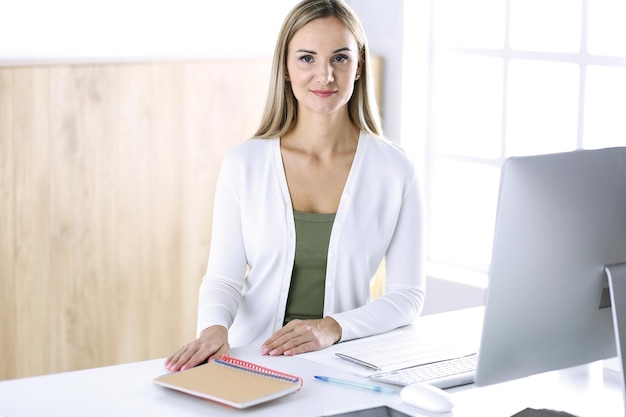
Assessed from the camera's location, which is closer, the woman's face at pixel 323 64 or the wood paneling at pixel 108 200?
the woman's face at pixel 323 64

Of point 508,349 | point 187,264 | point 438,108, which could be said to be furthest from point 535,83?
point 508,349

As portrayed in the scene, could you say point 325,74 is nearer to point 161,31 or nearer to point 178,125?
point 178,125

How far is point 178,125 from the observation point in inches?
142

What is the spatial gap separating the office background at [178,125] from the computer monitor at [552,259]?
5.79 ft

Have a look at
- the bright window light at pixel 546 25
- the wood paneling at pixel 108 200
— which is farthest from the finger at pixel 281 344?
the bright window light at pixel 546 25

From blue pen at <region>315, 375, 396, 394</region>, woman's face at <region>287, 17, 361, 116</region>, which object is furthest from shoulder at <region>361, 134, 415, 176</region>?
blue pen at <region>315, 375, 396, 394</region>

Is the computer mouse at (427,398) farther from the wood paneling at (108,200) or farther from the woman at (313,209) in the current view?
the wood paneling at (108,200)

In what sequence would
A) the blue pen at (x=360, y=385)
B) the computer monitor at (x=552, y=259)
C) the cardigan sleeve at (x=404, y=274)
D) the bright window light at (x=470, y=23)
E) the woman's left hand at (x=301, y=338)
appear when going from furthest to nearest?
the bright window light at (x=470, y=23), the cardigan sleeve at (x=404, y=274), the woman's left hand at (x=301, y=338), the blue pen at (x=360, y=385), the computer monitor at (x=552, y=259)

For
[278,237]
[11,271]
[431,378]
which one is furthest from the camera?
[11,271]

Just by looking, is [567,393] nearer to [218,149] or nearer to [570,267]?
[570,267]

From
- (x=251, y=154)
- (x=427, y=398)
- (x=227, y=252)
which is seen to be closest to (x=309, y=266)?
(x=227, y=252)

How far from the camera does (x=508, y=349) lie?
5.50 ft

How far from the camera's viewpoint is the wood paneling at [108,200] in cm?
327

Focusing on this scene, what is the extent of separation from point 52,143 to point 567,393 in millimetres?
1983
